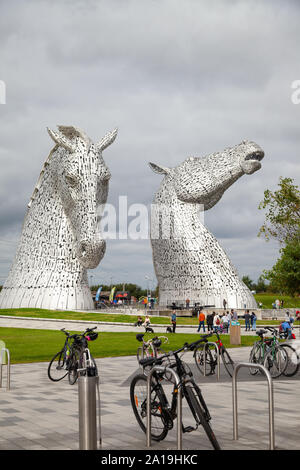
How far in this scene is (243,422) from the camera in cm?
627

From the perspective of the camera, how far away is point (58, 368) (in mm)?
10125

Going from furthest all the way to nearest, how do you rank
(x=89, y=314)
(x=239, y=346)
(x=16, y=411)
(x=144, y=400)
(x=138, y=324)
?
(x=89, y=314) → (x=138, y=324) → (x=239, y=346) → (x=16, y=411) → (x=144, y=400)

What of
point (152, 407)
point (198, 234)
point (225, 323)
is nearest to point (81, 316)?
point (225, 323)

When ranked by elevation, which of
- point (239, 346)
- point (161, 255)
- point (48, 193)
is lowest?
point (239, 346)

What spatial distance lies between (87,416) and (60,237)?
28.9m

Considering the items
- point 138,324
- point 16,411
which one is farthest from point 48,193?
point 16,411

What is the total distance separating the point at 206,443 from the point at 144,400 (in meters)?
0.96

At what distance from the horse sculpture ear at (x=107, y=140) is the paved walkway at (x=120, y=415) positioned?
22.9 metres

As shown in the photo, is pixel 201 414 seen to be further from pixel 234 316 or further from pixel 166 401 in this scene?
pixel 234 316

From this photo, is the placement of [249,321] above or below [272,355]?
below

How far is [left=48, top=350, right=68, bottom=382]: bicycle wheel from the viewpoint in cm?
1008

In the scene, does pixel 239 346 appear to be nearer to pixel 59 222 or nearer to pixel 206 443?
pixel 206 443
